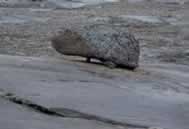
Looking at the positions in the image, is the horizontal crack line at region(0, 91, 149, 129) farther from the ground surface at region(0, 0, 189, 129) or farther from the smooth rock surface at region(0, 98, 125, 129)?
the smooth rock surface at region(0, 98, 125, 129)

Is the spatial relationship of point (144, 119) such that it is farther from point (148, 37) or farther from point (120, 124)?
point (148, 37)

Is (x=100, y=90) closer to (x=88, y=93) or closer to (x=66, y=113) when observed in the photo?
(x=88, y=93)

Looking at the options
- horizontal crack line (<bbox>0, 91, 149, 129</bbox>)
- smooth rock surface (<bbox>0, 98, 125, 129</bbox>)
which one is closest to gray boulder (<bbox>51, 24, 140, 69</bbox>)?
horizontal crack line (<bbox>0, 91, 149, 129</bbox>)

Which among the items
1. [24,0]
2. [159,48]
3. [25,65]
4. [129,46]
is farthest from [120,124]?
[24,0]

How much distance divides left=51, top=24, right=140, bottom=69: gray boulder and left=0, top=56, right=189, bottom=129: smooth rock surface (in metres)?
0.35

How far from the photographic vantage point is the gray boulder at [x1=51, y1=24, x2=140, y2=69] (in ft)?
35.8

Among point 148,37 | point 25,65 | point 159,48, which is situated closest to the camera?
point 25,65

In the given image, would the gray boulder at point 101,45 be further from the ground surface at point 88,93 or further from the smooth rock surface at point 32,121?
the smooth rock surface at point 32,121

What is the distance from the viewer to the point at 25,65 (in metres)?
9.72

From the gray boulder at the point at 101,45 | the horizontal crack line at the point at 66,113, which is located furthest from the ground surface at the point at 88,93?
the gray boulder at the point at 101,45

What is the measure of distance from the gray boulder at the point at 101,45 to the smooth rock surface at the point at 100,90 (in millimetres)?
346

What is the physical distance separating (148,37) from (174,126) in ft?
46.0

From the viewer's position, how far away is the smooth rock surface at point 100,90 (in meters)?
7.43

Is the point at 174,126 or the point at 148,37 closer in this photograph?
the point at 174,126
